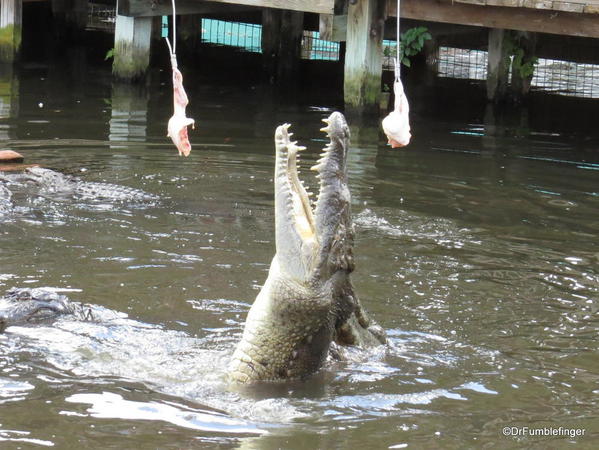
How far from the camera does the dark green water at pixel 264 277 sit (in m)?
5.35

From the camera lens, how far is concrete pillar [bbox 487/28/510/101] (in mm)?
17047

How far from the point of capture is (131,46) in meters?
16.5

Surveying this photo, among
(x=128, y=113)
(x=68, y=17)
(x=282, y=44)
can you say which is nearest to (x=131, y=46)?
(x=128, y=113)

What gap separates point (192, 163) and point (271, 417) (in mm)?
6688

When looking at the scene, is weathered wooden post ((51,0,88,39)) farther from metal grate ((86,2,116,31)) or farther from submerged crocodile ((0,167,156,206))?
submerged crocodile ((0,167,156,206))

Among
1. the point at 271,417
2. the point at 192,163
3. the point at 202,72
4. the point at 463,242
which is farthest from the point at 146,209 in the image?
the point at 202,72

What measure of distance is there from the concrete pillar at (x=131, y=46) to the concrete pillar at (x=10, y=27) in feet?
7.18

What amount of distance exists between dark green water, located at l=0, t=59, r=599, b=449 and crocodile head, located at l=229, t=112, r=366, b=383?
226mm

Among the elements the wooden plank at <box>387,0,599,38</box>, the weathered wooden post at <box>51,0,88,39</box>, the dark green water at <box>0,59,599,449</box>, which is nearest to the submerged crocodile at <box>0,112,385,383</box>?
the dark green water at <box>0,59,599,449</box>

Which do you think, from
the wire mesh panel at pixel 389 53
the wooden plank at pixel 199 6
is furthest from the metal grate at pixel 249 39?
the wooden plank at pixel 199 6

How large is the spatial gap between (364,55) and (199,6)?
150 inches

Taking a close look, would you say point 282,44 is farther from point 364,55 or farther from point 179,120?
point 179,120

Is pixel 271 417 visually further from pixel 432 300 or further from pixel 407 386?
pixel 432 300

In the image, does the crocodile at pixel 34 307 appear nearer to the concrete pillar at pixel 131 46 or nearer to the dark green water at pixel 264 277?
the dark green water at pixel 264 277
